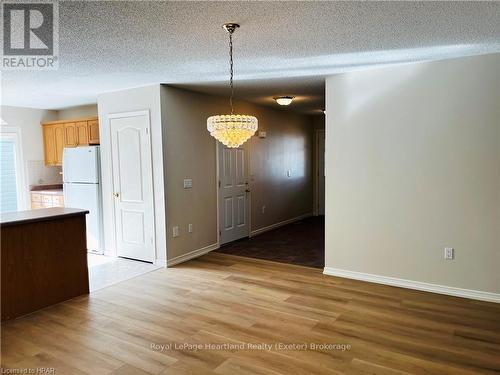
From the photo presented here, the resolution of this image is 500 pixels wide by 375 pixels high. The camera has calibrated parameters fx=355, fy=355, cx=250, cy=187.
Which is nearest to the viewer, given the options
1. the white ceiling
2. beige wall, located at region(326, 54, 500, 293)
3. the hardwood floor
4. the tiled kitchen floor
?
the white ceiling

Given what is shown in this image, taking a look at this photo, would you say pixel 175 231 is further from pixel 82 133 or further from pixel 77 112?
pixel 77 112

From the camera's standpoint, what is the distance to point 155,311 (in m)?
3.42

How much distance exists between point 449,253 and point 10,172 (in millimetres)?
6912

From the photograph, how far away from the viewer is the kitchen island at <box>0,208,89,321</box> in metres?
3.27

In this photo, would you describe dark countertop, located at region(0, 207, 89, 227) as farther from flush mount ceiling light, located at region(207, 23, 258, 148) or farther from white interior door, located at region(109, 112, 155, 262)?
flush mount ceiling light, located at region(207, 23, 258, 148)

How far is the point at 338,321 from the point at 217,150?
3.37 metres

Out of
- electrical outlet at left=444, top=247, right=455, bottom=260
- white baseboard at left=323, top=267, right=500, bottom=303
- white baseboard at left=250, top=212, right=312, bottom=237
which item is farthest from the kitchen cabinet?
electrical outlet at left=444, top=247, right=455, bottom=260

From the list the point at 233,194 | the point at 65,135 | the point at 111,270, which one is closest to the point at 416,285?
the point at 233,194

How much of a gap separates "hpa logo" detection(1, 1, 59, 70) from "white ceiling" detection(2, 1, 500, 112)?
0.28 feet

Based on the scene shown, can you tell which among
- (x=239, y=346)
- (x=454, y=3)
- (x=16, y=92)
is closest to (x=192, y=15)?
(x=454, y=3)

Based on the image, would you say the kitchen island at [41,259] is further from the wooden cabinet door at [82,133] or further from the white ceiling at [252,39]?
the wooden cabinet door at [82,133]

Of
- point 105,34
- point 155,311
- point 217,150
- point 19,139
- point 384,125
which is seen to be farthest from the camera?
point 19,139

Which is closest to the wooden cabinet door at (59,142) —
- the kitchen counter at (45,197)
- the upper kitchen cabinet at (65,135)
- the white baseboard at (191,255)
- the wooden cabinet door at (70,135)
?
the upper kitchen cabinet at (65,135)

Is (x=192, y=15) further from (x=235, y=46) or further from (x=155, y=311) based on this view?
(x=155, y=311)
